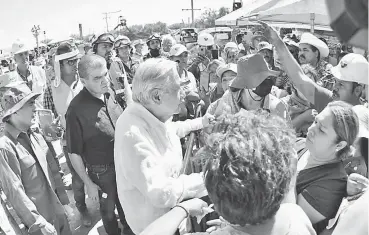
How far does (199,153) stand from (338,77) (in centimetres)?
177

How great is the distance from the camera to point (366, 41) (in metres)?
0.49

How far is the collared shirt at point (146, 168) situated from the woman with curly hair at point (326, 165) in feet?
1.88

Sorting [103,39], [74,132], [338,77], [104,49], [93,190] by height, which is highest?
[103,39]

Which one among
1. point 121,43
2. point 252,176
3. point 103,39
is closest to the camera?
point 252,176

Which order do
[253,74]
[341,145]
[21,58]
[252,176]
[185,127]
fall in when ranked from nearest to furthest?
[252,176] → [341,145] → [185,127] → [253,74] → [21,58]

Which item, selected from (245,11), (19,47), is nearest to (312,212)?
(19,47)

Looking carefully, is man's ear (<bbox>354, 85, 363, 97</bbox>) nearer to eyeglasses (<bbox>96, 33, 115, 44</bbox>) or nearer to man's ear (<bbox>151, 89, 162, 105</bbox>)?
man's ear (<bbox>151, 89, 162, 105</bbox>)

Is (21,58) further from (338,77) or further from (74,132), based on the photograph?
(338,77)

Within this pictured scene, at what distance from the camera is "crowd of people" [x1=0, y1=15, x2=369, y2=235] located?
0.96 m

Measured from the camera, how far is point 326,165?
1638mm

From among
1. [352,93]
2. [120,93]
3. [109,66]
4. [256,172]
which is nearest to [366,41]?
[256,172]

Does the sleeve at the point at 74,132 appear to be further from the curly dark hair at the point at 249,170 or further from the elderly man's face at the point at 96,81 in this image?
the curly dark hair at the point at 249,170

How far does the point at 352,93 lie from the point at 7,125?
2.54 m

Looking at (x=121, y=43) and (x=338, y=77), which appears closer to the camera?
(x=338, y=77)
